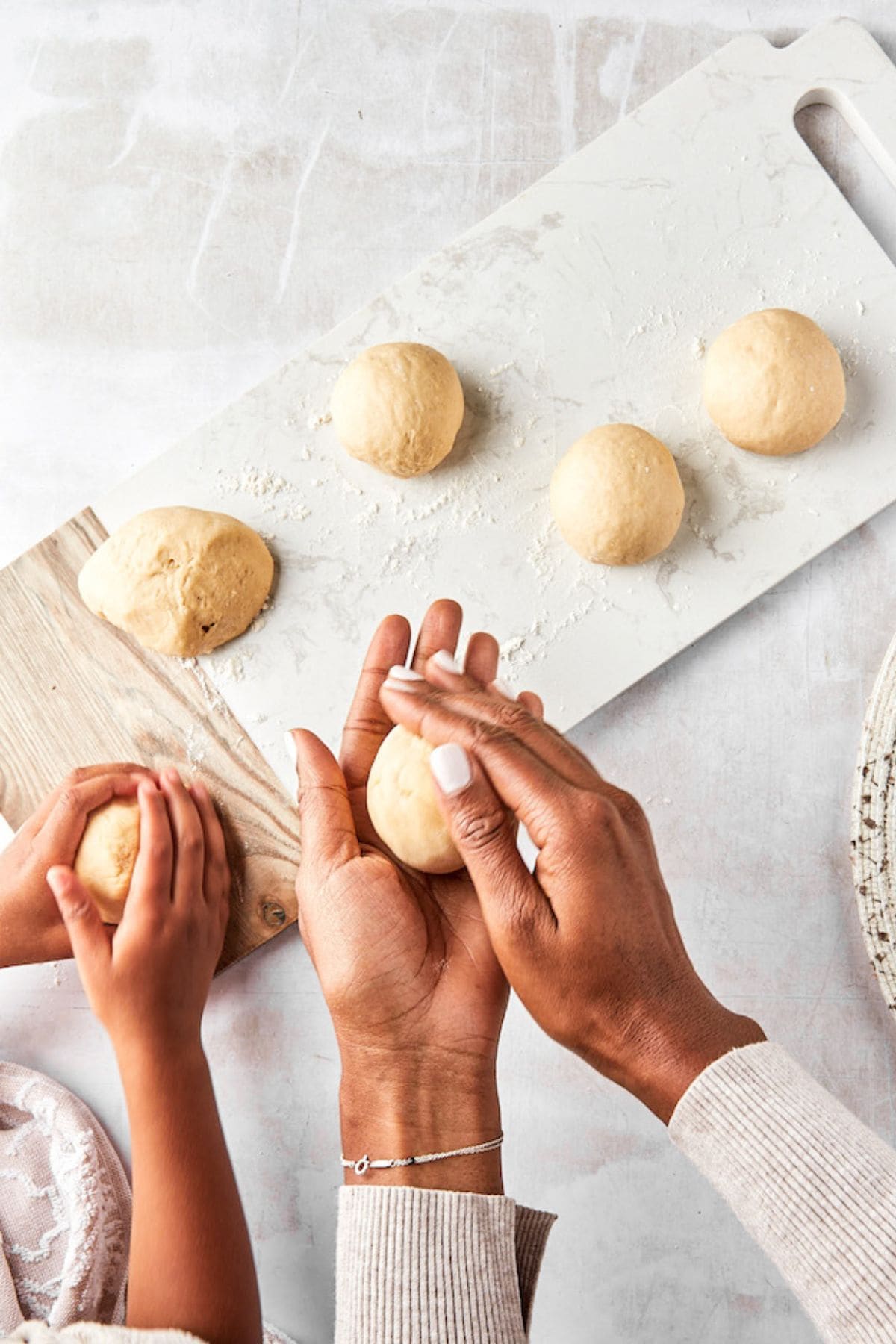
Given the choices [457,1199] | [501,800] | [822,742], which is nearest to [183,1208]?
[457,1199]

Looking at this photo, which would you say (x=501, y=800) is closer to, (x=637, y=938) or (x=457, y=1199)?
(x=637, y=938)

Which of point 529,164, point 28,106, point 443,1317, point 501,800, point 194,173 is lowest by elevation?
point 443,1317

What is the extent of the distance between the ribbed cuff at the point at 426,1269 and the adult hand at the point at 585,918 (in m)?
0.21

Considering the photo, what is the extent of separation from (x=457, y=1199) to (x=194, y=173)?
1484mm

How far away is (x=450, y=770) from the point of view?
98 cm

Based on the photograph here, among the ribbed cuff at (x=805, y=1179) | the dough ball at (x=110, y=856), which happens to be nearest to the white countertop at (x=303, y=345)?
the dough ball at (x=110, y=856)

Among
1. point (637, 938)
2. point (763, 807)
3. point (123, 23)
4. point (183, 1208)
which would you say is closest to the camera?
point (637, 938)

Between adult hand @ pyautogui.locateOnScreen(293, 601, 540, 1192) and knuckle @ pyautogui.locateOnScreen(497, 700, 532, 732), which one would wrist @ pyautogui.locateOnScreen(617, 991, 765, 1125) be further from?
knuckle @ pyautogui.locateOnScreen(497, 700, 532, 732)

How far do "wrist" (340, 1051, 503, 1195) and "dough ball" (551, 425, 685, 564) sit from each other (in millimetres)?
696

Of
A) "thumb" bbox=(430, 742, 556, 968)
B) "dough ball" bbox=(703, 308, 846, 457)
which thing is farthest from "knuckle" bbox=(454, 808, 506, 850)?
"dough ball" bbox=(703, 308, 846, 457)

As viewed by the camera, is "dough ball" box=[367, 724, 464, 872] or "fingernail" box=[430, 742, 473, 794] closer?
"fingernail" box=[430, 742, 473, 794]

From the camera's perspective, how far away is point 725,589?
4.81 ft

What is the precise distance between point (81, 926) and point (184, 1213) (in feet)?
1.23

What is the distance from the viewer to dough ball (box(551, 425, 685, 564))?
4.47ft
